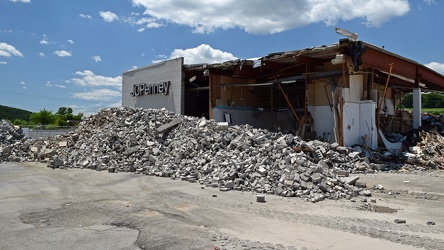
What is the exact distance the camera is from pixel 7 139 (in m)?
26.1

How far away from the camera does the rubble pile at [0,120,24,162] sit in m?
22.1

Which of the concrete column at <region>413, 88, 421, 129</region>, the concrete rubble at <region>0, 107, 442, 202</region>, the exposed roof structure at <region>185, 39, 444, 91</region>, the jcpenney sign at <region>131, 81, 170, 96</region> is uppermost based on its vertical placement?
the exposed roof structure at <region>185, 39, 444, 91</region>

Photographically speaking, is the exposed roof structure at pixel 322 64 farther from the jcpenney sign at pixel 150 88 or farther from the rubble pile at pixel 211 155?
the rubble pile at pixel 211 155

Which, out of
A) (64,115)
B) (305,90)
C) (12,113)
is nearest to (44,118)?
(64,115)

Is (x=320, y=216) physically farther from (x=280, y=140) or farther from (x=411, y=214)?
(x=280, y=140)

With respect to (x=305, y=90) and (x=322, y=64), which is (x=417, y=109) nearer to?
(x=322, y=64)

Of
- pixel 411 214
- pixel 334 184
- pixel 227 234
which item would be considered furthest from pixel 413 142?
pixel 227 234

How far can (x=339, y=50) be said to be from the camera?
56.8ft

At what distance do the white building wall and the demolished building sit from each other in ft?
0.21

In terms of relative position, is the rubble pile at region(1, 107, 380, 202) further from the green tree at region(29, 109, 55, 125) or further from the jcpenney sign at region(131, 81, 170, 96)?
the green tree at region(29, 109, 55, 125)

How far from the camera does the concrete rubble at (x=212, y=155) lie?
36.1 feet

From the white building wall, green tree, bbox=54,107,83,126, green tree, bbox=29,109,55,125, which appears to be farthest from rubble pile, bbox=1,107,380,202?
green tree, bbox=29,109,55,125

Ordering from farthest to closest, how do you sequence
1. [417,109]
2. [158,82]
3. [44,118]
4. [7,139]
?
[44,118], [7,139], [158,82], [417,109]

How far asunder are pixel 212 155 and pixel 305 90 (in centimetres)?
847
